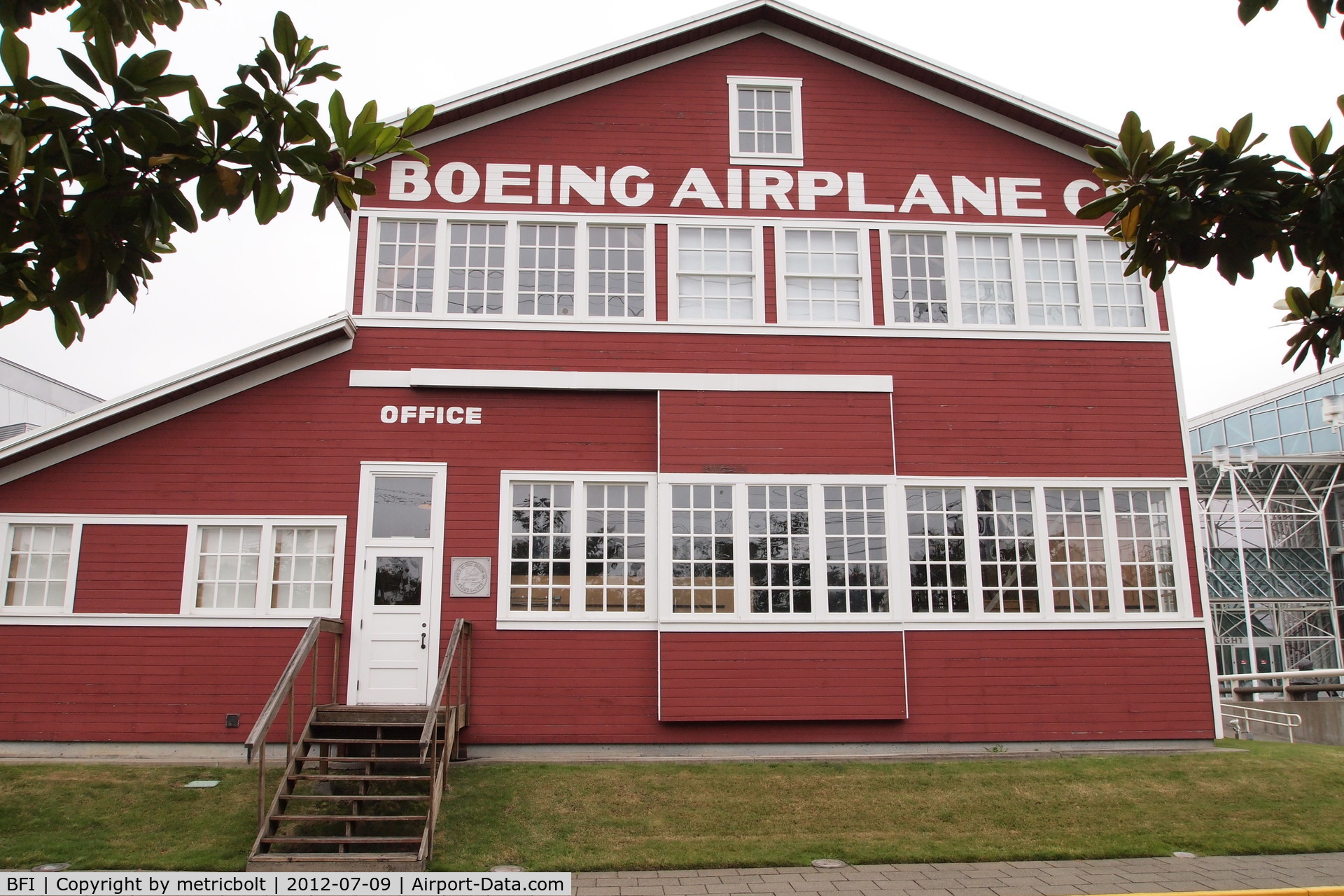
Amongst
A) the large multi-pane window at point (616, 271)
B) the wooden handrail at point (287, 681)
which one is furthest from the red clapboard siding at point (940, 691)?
the large multi-pane window at point (616, 271)

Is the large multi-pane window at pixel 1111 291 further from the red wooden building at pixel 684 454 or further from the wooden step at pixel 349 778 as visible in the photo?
the wooden step at pixel 349 778

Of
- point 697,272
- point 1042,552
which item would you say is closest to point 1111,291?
point 1042,552

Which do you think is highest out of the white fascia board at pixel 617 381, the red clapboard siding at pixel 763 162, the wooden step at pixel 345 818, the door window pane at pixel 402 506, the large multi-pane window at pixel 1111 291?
the red clapboard siding at pixel 763 162

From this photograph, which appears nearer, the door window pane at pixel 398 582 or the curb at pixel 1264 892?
the curb at pixel 1264 892

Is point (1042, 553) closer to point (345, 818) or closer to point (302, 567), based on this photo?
point (345, 818)

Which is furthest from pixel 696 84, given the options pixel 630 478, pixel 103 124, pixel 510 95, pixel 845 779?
pixel 103 124

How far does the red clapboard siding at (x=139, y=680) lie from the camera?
11.6 meters

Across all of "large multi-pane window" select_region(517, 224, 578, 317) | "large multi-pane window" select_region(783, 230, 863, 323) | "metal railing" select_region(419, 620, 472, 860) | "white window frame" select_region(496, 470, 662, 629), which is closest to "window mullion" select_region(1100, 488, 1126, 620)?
"large multi-pane window" select_region(783, 230, 863, 323)

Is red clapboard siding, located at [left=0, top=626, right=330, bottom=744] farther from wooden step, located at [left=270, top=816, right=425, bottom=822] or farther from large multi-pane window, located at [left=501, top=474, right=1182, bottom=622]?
wooden step, located at [left=270, top=816, right=425, bottom=822]

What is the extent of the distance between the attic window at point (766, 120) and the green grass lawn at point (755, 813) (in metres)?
7.96

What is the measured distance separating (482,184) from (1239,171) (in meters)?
10.3

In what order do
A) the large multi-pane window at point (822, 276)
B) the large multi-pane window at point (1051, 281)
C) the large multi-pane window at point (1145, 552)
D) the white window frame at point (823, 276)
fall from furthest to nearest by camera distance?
the large multi-pane window at point (1051, 281) → the large multi-pane window at point (822, 276) → the white window frame at point (823, 276) → the large multi-pane window at point (1145, 552)

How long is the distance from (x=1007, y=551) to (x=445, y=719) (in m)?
7.23

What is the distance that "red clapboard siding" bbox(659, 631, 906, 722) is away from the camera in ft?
39.2
